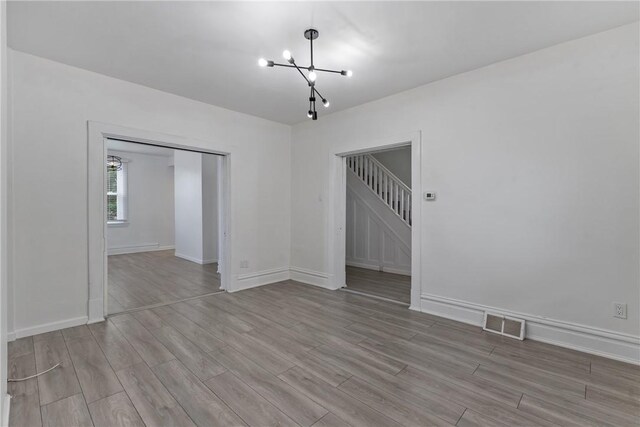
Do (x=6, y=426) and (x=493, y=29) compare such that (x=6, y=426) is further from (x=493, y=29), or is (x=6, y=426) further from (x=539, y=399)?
(x=493, y=29)

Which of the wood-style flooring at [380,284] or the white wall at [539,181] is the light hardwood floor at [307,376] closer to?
the white wall at [539,181]

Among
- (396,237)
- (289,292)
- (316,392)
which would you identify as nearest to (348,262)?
(396,237)

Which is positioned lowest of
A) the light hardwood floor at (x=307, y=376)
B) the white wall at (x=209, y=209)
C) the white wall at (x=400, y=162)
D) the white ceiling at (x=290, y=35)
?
the light hardwood floor at (x=307, y=376)

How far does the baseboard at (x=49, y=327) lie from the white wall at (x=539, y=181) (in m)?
3.76

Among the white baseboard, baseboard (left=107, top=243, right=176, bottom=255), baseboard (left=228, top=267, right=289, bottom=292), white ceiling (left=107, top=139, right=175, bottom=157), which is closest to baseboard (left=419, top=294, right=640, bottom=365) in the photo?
baseboard (left=228, top=267, right=289, bottom=292)

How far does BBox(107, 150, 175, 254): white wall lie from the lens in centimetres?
763

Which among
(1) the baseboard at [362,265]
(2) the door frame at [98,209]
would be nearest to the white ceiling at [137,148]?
(2) the door frame at [98,209]

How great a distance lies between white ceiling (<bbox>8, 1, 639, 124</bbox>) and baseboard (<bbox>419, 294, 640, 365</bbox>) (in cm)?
248

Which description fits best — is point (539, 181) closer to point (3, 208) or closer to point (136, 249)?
point (3, 208)

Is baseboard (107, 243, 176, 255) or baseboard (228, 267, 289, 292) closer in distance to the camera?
baseboard (228, 267, 289, 292)

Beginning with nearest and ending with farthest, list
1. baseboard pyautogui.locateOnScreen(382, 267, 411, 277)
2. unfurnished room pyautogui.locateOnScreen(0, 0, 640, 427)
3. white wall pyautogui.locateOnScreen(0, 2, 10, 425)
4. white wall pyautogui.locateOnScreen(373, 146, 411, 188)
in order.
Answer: white wall pyautogui.locateOnScreen(0, 2, 10, 425), unfurnished room pyautogui.locateOnScreen(0, 0, 640, 427), baseboard pyautogui.locateOnScreen(382, 267, 411, 277), white wall pyautogui.locateOnScreen(373, 146, 411, 188)

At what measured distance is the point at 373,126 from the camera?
13.1ft

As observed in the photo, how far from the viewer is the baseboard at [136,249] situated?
7449 mm

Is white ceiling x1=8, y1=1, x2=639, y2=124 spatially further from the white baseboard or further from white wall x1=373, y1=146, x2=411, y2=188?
white wall x1=373, y1=146, x2=411, y2=188
